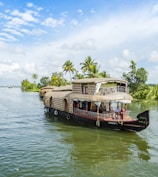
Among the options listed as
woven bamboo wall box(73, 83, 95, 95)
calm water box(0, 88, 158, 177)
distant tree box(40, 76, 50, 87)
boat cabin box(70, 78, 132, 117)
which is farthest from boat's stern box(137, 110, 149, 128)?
distant tree box(40, 76, 50, 87)

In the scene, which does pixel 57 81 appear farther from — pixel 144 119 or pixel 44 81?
pixel 144 119

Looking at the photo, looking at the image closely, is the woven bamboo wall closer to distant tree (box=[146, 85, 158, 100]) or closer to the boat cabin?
the boat cabin

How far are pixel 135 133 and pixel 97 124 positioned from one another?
361cm

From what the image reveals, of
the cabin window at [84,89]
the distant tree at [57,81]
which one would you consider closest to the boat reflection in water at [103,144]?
the cabin window at [84,89]

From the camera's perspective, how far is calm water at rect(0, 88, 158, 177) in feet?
47.5

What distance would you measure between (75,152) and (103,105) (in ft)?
35.5

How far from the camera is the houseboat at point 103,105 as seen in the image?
2375cm

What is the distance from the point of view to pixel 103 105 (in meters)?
28.1

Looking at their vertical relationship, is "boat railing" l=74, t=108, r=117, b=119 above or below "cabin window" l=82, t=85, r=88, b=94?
below

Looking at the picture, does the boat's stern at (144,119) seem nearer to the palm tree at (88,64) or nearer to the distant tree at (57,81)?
the palm tree at (88,64)

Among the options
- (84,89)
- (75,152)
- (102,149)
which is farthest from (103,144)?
(84,89)

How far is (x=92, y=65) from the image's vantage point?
64.5 m

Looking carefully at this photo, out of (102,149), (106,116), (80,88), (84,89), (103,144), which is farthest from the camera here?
(80,88)

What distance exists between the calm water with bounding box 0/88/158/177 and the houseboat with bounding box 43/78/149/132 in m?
0.98
